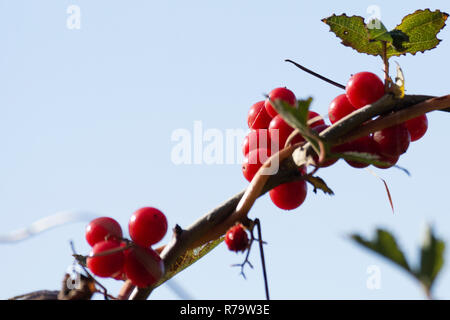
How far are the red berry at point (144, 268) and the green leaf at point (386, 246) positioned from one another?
0.76 m

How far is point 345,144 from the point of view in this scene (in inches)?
59.2

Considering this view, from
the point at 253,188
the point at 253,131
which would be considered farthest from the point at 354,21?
the point at 253,188

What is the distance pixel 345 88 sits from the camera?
1721 millimetres

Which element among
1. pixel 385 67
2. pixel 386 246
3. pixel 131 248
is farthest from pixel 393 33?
pixel 386 246

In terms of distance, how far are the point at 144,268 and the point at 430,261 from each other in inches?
34.0

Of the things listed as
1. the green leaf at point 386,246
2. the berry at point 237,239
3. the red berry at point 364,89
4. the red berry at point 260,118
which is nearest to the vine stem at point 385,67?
the red berry at point 364,89

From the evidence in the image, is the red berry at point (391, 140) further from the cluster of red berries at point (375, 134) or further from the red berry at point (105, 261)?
the red berry at point (105, 261)

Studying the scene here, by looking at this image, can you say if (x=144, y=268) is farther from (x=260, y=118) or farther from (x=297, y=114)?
(x=260, y=118)

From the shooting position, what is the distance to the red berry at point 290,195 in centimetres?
159

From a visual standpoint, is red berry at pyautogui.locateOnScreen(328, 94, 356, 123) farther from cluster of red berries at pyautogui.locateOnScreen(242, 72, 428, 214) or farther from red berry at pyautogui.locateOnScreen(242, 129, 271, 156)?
red berry at pyautogui.locateOnScreen(242, 129, 271, 156)

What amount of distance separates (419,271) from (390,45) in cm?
129

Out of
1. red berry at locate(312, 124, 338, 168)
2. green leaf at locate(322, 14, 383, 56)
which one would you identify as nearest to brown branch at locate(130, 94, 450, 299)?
red berry at locate(312, 124, 338, 168)
